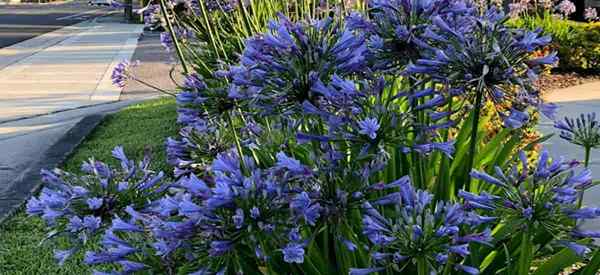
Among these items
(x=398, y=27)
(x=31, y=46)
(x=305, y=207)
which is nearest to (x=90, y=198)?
(x=305, y=207)

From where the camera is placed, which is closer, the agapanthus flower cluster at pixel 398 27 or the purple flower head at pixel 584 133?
the agapanthus flower cluster at pixel 398 27

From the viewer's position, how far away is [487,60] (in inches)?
60.9

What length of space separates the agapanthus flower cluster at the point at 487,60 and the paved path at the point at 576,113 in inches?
117

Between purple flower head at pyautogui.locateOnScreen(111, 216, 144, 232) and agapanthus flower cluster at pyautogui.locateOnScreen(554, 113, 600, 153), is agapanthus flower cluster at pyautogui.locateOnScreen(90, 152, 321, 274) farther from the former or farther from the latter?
agapanthus flower cluster at pyautogui.locateOnScreen(554, 113, 600, 153)

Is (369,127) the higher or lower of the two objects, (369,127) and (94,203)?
the higher

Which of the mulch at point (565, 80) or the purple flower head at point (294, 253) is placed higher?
the purple flower head at point (294, 253)

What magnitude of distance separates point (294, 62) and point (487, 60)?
1.38 ft

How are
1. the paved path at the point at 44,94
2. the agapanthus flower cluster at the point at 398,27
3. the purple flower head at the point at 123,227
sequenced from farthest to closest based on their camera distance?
the paved path at the point at 44,94 → the agapanthus flower cluster at the point at 398,27 → the purple flower head at the point at 123,227

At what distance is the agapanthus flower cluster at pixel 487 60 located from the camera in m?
1.56

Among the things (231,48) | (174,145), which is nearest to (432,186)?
(174,145)

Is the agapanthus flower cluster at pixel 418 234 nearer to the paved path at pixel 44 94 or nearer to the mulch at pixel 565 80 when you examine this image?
the paved path at pixel 44 94

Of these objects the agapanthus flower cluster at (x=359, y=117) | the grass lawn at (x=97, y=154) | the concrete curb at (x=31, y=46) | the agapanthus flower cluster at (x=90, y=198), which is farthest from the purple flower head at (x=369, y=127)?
the concrete curb at (x=31, y=46)

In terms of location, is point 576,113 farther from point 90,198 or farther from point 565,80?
point 90,198

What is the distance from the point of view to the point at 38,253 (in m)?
4.38
